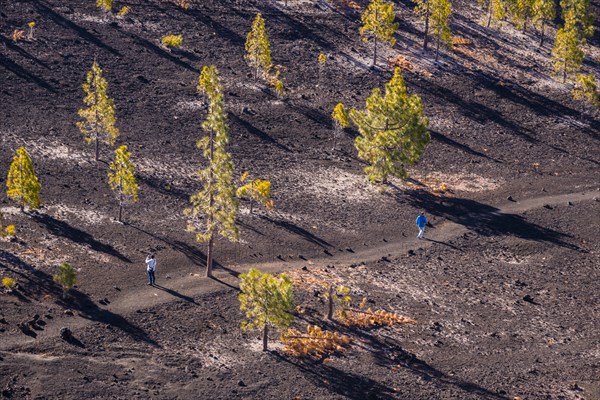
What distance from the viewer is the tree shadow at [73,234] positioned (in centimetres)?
5197

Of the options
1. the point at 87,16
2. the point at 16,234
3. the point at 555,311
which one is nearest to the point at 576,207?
the point at 555,311

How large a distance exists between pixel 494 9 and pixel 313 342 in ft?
190

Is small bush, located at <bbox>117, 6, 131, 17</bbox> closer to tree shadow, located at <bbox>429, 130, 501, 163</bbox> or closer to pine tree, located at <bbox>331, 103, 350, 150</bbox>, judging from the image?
pine tree, located at <bbox>331, 103, 350, 150</bbox>

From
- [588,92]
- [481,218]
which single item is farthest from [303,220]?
[588,92]

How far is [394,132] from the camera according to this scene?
204ft

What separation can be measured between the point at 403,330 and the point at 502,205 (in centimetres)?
2019

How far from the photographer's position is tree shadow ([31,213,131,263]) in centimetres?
5197

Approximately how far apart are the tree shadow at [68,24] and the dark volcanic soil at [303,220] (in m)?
0.23

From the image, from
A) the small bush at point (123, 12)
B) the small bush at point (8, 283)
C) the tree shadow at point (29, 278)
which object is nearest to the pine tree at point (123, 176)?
the tree shadow at point (29, 278)

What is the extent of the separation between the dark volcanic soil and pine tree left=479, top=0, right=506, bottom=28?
1.53 meters

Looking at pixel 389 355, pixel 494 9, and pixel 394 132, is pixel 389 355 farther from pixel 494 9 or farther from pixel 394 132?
pixel 494 9

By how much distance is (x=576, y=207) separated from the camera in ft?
208

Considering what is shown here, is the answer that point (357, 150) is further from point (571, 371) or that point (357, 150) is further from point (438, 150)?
point (571, 371)

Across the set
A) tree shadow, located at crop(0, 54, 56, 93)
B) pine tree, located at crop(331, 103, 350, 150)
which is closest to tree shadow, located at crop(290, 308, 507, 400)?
pine tree, located at crop(331, 103, 350, 150)
